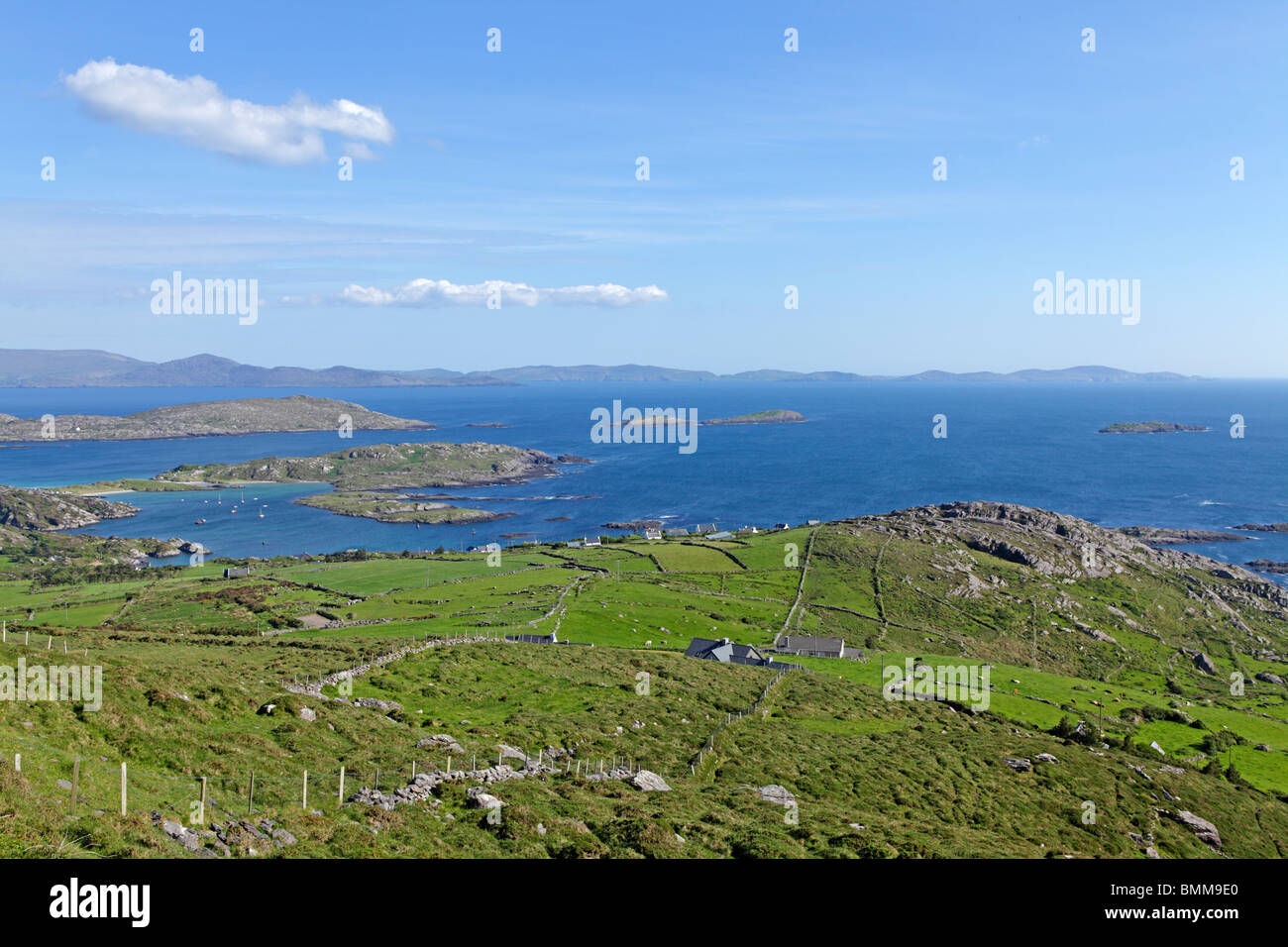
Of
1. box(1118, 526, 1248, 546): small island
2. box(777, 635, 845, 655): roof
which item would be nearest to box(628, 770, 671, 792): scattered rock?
box(777, 635, 845, 655): roof

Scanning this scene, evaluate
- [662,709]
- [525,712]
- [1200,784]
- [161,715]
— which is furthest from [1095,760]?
[161,715]

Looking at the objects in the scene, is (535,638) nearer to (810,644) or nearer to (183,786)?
(810,644)

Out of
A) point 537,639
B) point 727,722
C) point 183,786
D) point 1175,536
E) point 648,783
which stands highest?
point 183,786

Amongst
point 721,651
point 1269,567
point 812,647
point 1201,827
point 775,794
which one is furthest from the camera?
point 1269,567

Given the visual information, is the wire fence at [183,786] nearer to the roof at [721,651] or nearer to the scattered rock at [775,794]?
the scattered rock at [775,794]

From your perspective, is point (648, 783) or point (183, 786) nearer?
point (183, 786)

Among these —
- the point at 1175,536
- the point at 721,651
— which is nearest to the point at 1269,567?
the point at 1175,536

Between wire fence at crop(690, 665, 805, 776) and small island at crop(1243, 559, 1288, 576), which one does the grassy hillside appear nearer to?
wire fence at crop(690, 665, 805, 776)

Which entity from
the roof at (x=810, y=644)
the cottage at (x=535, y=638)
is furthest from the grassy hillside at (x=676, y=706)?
the roof at (x=810, y=644)
